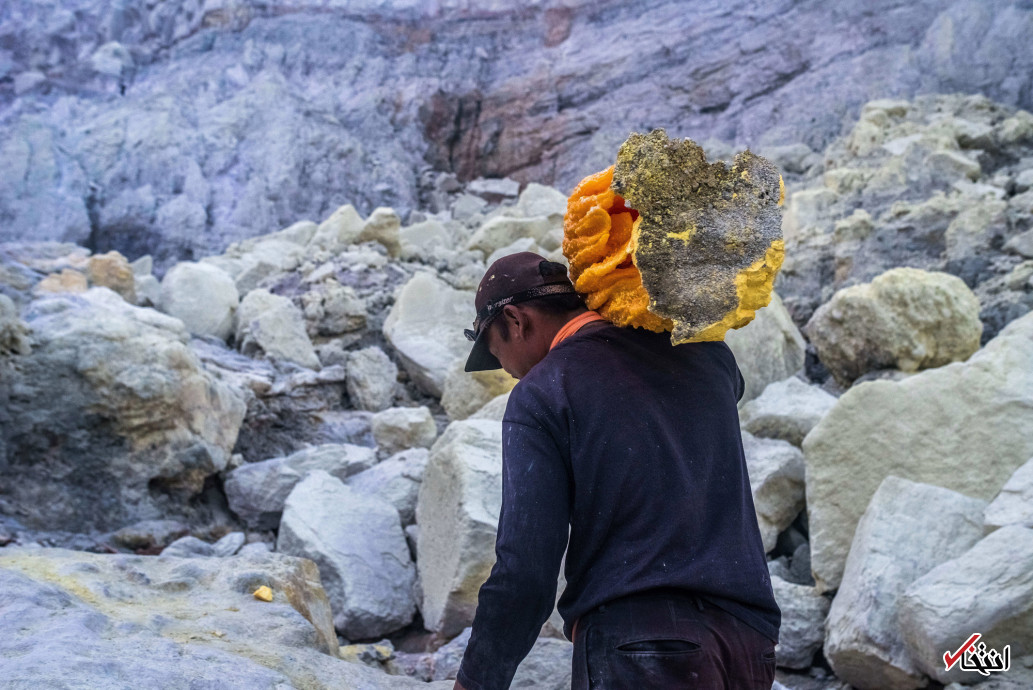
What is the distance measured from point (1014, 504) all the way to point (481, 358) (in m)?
1.73

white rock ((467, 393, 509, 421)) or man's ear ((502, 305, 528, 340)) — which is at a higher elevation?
man's ear ((502, 305, 528, 340))

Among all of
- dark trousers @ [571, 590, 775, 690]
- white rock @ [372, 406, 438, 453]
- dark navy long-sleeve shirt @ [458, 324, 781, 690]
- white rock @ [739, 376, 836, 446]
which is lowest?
white rock @ [372, 406, 438, 453]

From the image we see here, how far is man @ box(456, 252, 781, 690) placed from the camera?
119 centimetres

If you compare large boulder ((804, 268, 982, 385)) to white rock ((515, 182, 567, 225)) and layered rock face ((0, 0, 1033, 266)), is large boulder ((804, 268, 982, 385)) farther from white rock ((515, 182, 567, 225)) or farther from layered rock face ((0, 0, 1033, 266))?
layered rock face ((0, 0, 1033, 266))

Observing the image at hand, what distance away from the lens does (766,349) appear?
13.6 ft

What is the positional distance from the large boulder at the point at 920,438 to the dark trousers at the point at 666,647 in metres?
1.64

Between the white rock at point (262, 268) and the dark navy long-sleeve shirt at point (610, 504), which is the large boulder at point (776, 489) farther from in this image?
the white rock at point (262, 268)

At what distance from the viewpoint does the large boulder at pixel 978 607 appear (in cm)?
197

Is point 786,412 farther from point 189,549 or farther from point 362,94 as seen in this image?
point 362,94

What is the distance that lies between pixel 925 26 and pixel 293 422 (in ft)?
42.4

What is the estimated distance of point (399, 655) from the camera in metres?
2.79

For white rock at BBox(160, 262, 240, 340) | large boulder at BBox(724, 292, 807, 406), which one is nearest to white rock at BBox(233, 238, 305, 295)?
white rock at BBox(160, 262, 240, 340)

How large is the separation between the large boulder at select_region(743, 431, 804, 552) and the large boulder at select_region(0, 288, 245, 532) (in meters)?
2.63

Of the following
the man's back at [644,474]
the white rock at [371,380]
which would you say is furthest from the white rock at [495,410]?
the man's back at [644,474]
